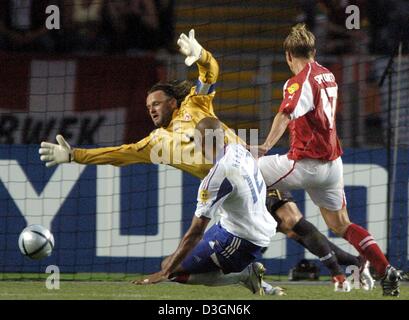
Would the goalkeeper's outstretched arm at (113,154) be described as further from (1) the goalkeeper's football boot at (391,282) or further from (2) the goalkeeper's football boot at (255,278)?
(1) the goalkeeper's football boot at (391,282)

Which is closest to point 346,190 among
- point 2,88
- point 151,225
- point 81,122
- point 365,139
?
point 365,139

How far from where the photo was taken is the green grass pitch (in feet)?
31.6

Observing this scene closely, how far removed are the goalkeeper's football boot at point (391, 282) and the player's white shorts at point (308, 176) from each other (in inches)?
26.0

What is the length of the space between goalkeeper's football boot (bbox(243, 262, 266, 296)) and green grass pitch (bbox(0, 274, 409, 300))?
0.23 ft

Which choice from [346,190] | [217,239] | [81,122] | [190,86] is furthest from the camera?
[81,122]

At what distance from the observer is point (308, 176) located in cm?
992

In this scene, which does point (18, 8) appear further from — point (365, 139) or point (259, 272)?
point (259, 272)

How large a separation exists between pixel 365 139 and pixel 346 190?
3.14ft

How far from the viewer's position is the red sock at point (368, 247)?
9.76 m

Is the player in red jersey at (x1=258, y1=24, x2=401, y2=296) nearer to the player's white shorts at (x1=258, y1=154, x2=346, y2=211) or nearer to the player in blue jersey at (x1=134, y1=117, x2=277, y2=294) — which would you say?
the player's white shorts at (x1=258, y1=154, x2=346, y2=211)
